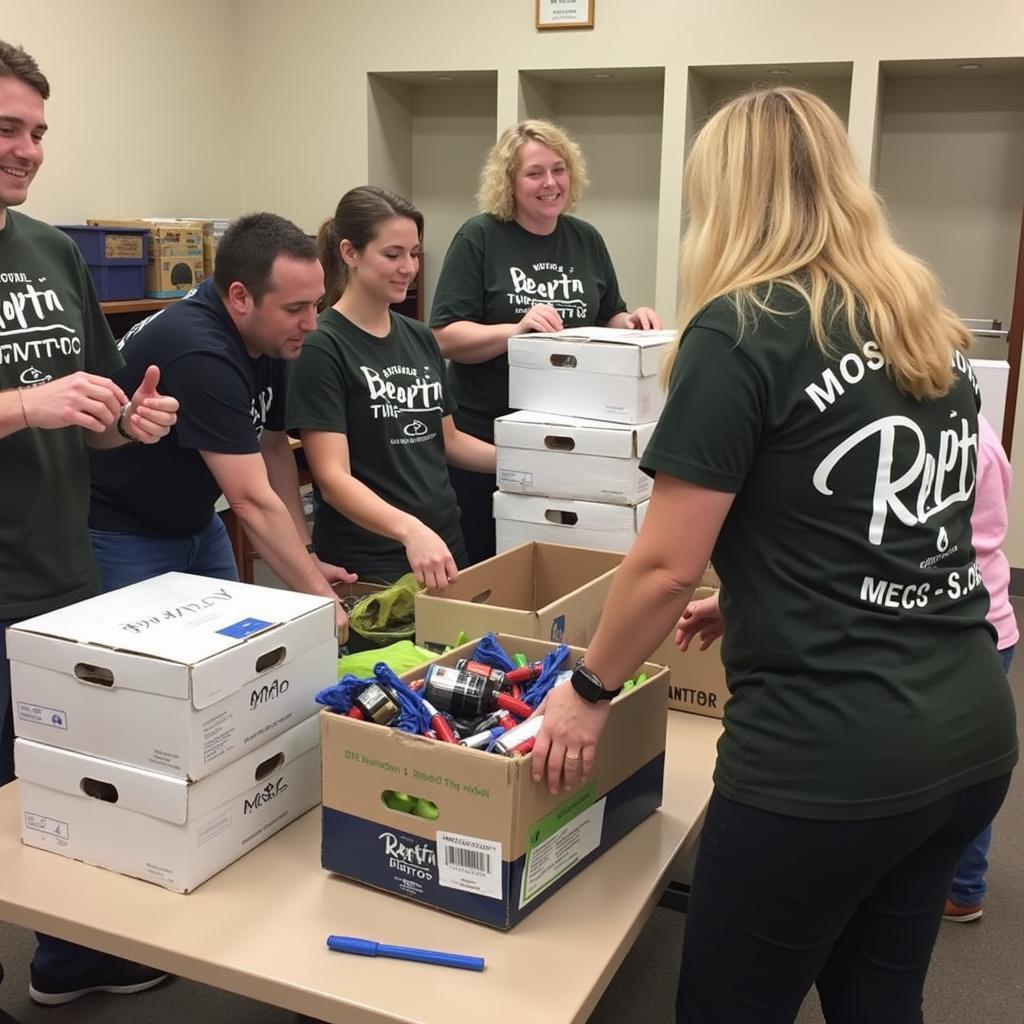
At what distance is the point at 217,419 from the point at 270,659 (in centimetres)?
69

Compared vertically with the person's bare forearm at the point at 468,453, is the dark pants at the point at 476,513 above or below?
below

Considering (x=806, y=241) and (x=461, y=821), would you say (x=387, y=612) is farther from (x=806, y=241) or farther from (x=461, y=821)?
(x=806, y=241)

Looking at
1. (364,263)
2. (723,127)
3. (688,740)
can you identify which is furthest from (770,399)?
(364,263)

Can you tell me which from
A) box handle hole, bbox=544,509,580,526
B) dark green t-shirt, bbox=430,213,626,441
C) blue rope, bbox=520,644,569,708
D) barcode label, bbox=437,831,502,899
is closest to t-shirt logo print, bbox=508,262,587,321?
dark green t-shirt, bbox=430,213,626,441

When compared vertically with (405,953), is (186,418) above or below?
above

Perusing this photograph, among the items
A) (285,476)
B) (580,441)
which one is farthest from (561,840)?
(285,476)

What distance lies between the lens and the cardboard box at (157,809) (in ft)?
4.08

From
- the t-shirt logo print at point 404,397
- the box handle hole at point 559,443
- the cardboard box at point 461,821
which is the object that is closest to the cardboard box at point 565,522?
the box handle hole at point 559,443

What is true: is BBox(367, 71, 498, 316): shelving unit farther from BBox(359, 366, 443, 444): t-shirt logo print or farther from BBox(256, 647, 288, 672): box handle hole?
BBox(256, 647, 288, 672): box handle hole

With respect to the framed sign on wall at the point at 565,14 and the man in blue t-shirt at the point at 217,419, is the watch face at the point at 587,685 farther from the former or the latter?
the framed sign on wall at the point at 565,14

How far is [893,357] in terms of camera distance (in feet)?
3.66

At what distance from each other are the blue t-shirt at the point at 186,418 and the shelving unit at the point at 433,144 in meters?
3.23

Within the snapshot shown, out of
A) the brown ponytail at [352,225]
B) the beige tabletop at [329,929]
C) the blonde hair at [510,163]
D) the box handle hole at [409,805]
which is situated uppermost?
the blonde hair at [510,163]

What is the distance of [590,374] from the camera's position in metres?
2.30
